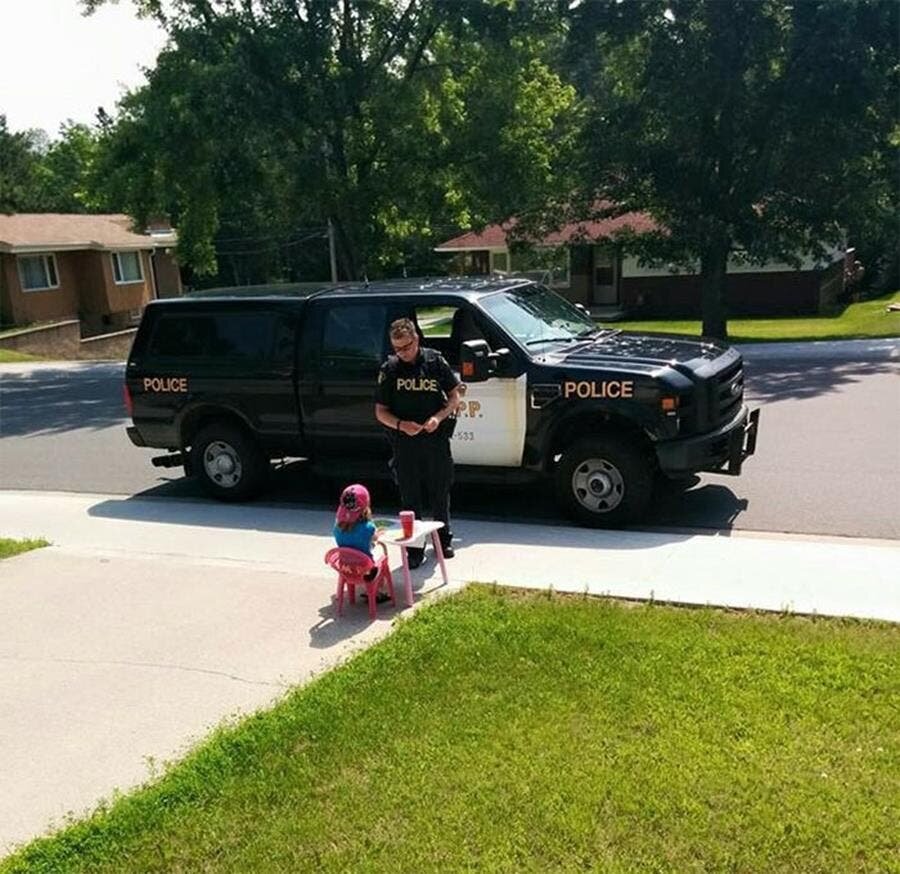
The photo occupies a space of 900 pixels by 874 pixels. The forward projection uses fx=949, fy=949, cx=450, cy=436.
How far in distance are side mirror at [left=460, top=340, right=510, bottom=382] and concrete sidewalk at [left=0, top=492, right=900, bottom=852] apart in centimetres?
121

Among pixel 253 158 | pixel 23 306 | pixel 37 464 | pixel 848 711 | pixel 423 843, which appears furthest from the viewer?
pixel 23 306

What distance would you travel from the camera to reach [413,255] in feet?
127

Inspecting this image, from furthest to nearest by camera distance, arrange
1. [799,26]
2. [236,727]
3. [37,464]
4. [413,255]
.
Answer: [413,255]
[799,26]
[37,464]
[236,727]

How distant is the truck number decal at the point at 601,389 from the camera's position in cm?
698

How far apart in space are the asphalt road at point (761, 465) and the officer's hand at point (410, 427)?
6.36 ft

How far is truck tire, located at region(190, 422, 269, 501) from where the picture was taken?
882 cm

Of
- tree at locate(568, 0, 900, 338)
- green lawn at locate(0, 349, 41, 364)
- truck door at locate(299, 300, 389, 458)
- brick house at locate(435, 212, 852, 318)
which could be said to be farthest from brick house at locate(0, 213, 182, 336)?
truck door at locate(299, 300, 389, 458)

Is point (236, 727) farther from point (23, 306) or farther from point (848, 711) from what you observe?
Result: point (23, 306)

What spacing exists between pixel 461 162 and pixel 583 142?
9.88 ft

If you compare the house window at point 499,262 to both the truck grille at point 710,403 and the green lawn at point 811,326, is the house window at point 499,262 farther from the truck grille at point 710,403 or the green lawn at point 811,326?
the truck grille at point 710,403

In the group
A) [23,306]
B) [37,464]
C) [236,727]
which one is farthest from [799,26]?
[23,306]

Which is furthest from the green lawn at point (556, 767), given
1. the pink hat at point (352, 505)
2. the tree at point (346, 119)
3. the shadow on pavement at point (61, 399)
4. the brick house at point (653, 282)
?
the brick house at point (653, 282)

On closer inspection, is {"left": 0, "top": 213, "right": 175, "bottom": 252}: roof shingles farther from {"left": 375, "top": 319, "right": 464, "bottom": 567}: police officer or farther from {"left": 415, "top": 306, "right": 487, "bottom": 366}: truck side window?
{"left": 375, "top": 319, "right": 464, "bottom": 567}: police officer

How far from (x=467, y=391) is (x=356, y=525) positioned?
2.22 meters
